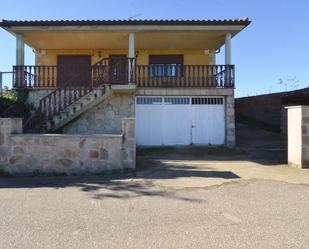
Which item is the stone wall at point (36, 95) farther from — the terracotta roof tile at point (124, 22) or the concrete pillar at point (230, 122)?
the concrete pillar at point (230, 122)

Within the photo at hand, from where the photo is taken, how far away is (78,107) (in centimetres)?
1351

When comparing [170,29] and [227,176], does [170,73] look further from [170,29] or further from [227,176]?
[227,176]

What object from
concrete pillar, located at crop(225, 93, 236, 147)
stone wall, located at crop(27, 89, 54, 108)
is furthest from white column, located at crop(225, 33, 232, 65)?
stone wall, located at crop(27, 89, 54, 108)

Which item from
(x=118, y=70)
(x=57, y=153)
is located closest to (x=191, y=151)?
(x=118, y=70)

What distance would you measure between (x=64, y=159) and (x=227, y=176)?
3950 mm

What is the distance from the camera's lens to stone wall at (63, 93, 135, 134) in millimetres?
15000

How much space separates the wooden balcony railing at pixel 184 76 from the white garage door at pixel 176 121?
2.66 ft

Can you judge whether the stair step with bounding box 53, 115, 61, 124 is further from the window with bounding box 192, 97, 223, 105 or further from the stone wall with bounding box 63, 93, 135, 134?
the window with bounding box 192, 97, 223, 105

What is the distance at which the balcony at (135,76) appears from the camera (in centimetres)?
1473

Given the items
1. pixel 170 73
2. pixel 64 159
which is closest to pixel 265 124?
pixel 170 73

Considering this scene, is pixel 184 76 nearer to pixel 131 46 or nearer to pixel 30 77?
pixel 131 46

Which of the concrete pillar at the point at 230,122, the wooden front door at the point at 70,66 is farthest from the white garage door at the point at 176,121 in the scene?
the wooden front door at the point at 70,66

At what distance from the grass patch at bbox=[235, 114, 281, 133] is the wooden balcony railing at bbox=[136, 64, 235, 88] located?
5540mm

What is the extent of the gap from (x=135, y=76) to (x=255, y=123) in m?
9.18
